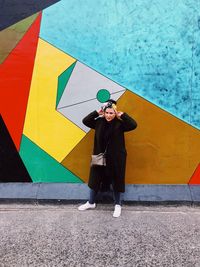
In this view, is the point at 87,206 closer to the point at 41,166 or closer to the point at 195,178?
the point at 41,166

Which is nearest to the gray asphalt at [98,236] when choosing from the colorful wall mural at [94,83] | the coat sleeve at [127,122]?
the colorful wall mural at [94,83]

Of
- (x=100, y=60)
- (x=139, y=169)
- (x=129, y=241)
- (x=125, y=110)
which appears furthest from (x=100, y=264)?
(x=100, y=60)

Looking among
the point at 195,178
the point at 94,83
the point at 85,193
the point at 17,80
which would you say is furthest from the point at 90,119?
the point at 195,178

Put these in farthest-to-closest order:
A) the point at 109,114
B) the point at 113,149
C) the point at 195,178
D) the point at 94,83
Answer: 1. the point at 195,178
2. the point at 94,83
3. the point at 113,149
4. the point at 109,114

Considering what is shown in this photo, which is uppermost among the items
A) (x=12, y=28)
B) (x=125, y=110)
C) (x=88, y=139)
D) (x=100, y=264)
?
(x=12, y=28)

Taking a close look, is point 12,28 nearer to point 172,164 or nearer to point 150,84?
point 150,84

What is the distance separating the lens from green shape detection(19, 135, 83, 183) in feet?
17.9

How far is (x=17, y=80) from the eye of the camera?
5312mm

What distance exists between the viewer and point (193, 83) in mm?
5176

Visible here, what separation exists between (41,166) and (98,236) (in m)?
1.65

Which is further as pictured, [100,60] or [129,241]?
[100,60]

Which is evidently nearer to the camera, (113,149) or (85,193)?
(113,149)

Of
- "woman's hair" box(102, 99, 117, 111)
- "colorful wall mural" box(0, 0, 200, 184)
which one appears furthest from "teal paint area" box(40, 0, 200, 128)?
"woman's hair" box(102, 99, 117, 111)

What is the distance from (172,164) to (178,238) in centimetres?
142
